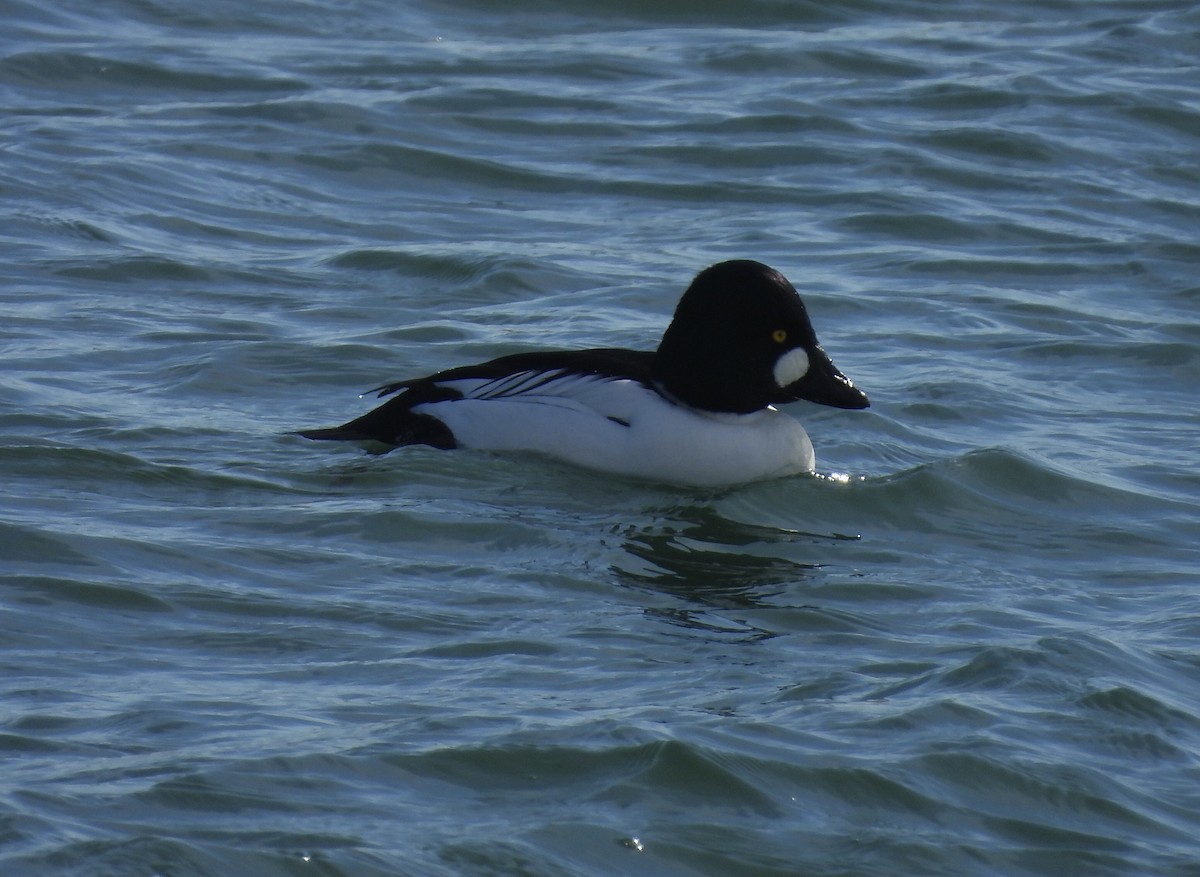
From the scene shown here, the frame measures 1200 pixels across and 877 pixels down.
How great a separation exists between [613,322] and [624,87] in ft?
16.9

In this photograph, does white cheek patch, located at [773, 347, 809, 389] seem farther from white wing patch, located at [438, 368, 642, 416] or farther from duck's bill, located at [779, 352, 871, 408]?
white wing patch, located at [438, 368, 642, 416]

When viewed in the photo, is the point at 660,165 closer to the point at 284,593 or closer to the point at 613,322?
the point at 613,322

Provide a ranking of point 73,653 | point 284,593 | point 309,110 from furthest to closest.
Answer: point 309,110 < point 284,593 < point 73,653

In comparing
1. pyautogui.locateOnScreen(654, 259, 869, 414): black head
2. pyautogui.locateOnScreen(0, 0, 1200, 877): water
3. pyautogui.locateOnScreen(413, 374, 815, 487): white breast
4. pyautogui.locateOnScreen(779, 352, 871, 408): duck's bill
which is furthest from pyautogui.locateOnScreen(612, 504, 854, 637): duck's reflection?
pyautogui.locateOnScreen(779, 352, 871, 408): duck's bill

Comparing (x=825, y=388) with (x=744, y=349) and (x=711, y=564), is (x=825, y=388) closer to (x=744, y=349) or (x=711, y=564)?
(x=744, y=349)

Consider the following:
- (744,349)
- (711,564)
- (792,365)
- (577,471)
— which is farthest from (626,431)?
(711,564)

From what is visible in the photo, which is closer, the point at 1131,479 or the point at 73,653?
the point at 73,653

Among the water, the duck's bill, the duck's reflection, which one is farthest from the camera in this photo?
the duck's bill

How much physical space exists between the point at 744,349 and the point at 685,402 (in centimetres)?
33

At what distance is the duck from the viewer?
8625 mm

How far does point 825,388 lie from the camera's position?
28.7 ft

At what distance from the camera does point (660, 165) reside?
45.6 ft

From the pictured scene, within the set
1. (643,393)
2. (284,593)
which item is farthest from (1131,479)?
(284,593)

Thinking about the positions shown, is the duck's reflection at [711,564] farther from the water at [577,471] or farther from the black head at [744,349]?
the black head at [744,349]
